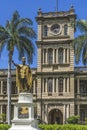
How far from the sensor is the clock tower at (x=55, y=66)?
214 feet

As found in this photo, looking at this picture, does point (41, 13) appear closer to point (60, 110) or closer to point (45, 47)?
point (45, 47)

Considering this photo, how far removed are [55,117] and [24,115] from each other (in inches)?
1487

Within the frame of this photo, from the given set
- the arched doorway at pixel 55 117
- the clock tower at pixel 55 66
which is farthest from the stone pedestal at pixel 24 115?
the arched doorway at pixel 55 117

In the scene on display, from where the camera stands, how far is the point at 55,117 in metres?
67.7

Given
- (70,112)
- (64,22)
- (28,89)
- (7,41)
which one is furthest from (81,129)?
(64,22)

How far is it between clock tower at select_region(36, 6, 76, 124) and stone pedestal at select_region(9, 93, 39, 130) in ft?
114

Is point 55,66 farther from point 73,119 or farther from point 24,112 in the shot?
point 24,112

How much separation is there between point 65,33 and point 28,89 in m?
36.4

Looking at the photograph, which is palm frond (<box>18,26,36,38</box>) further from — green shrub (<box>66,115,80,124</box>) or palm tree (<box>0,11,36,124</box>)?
green shrub (<box>66,115,80,124</box>)

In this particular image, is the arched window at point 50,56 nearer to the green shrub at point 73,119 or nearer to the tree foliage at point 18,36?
the green shrub at point 73,119

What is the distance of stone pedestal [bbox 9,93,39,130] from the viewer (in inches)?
1185

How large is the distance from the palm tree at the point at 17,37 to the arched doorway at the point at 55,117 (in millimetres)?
17351

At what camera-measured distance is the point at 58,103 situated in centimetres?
6588

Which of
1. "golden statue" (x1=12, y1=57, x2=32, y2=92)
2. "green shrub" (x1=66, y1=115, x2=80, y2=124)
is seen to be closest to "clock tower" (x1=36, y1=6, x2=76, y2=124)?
"green shrub" (x1=66, y1=115, x2=80, y2=124)
